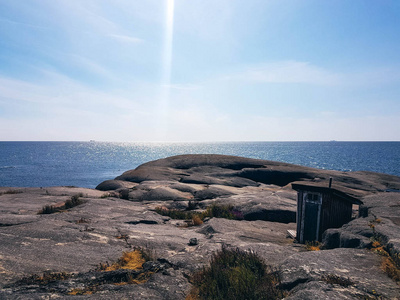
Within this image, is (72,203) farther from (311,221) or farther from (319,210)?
(319,210)

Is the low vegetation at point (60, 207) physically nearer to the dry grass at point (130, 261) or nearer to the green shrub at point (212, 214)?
the green shrub at point (212, 214)

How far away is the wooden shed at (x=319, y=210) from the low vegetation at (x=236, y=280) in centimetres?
565

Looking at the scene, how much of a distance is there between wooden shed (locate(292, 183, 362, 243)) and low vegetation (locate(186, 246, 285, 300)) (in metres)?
5.65

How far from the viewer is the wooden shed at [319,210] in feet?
39.3

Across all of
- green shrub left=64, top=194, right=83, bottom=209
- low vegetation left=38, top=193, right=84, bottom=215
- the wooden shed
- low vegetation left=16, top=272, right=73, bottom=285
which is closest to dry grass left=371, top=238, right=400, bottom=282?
the wooden shed

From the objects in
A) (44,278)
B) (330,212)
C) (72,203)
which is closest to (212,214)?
(330,212)

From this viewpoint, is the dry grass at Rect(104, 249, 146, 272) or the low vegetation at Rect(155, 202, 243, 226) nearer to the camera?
the dry grass at Rect(104, 249, 146, 272)

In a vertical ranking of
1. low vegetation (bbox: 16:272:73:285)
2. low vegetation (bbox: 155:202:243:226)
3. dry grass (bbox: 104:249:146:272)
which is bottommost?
low vegetation (bbox: 155:202:243:226)

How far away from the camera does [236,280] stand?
5875mm

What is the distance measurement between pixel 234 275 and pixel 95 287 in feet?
10.1

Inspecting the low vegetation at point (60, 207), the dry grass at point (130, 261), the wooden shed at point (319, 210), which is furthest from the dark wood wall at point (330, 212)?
the low vegetation at point (60, 207)

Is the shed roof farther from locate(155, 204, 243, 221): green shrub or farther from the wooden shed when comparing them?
locate(155, 204, 243, 221): green shrub

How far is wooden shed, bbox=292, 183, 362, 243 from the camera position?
1198 cm

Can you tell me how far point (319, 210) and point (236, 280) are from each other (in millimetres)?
7663
